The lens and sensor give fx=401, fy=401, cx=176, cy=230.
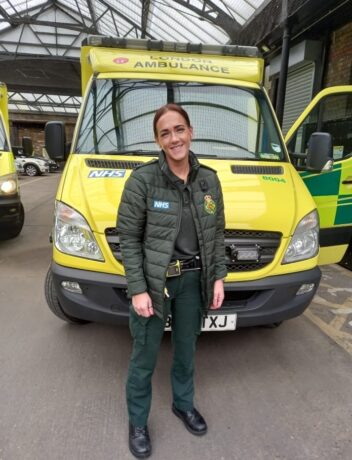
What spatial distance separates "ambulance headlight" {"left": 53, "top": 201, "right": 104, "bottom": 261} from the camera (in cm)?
265

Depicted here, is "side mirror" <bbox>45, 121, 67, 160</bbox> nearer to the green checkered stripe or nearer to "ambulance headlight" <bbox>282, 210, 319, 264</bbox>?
"ambulance headlight" <bbox>282, 210, 319, 264</bbox>

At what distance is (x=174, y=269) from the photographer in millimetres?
2039

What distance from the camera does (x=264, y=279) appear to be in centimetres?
271

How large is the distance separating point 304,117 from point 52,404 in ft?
11.8

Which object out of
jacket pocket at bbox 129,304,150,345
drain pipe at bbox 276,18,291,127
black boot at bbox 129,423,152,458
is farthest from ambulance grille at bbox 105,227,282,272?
drain pipe at bbox 276,18,291,127

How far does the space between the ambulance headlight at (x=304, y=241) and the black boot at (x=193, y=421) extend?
114cm

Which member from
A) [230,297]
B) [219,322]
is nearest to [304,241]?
[230,297]

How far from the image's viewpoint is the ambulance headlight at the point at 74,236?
2.65 meters

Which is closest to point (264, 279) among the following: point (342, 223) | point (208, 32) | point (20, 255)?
point (342, 223)

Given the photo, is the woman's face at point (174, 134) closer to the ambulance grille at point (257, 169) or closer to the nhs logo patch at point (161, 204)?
the nhs logo patch at point (161, 204)

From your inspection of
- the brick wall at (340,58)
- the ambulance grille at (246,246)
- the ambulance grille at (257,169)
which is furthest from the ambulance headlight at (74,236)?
the brick wall at (340,58)

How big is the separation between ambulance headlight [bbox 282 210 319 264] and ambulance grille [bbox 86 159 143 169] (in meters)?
1.30

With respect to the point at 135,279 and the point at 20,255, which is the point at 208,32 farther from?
the point at 135,279

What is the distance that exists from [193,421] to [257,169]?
1.93m
